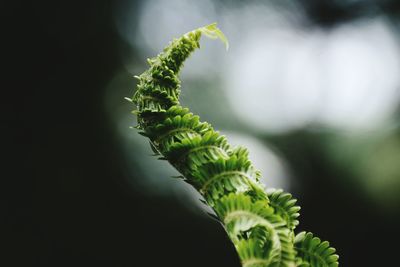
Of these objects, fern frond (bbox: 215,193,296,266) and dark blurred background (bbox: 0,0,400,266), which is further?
dark blurred background (bbox: 0,0,400,266)

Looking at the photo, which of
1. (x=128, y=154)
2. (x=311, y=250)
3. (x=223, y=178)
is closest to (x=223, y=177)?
(x=223, y=178)

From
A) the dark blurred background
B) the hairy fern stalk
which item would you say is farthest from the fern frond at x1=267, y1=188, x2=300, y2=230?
the dark blurred background

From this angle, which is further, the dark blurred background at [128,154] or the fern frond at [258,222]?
the dark blurred background at [128,154]

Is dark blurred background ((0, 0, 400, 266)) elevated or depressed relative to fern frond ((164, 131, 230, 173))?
elevated

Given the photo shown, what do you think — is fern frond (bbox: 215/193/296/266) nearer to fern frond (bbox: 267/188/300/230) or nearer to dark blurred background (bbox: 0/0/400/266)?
fern frond (bbox: 267/188/300/230)

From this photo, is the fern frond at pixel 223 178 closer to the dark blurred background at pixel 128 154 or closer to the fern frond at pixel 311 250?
the fern frond at pixel 311 250

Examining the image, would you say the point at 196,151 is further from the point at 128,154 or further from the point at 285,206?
the point at 128,154

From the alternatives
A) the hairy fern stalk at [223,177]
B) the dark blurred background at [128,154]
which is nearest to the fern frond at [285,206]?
the hairy fern stalk at [223,177]
